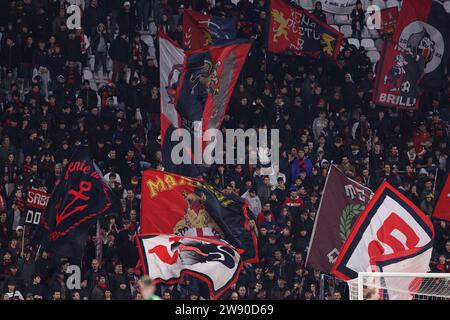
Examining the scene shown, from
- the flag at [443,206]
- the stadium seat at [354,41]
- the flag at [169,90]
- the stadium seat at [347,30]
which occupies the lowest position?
the flag at [443,206]

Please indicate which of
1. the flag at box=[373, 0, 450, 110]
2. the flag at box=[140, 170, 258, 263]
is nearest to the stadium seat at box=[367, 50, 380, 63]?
the flag at box=[373, 0, 450, 110]

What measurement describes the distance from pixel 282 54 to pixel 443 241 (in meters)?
5.95

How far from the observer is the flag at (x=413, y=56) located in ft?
73.6

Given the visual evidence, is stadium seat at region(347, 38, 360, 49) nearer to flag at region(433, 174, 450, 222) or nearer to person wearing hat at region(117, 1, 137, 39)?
person wearing hat at region(117, 1, 137, 39)

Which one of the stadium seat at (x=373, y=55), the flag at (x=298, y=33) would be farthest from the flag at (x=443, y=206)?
the stadium seat at (x=373, y=55)

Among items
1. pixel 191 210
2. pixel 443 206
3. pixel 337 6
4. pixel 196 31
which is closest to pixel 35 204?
pixel 191 210

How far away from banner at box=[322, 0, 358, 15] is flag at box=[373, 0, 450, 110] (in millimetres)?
2228

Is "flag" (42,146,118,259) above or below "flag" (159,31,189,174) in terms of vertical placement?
below

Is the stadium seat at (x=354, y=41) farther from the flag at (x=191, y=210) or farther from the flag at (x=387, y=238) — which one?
the flag at (x=387, y=238)

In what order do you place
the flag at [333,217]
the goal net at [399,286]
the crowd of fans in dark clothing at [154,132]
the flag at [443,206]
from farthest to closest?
1. the flag at [443,206]
2. the crowd of fans in dark clothing at [154,132]
3. the flag at [333,217]
4. the goal net at [399,286]

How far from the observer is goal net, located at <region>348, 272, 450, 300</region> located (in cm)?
1095

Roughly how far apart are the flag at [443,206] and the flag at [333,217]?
1444 mm

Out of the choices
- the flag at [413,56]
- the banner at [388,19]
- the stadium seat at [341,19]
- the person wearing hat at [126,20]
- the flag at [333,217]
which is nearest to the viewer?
the flag at [333,217]

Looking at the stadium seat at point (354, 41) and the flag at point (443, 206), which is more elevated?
the stadium seat at point (354, 41)
